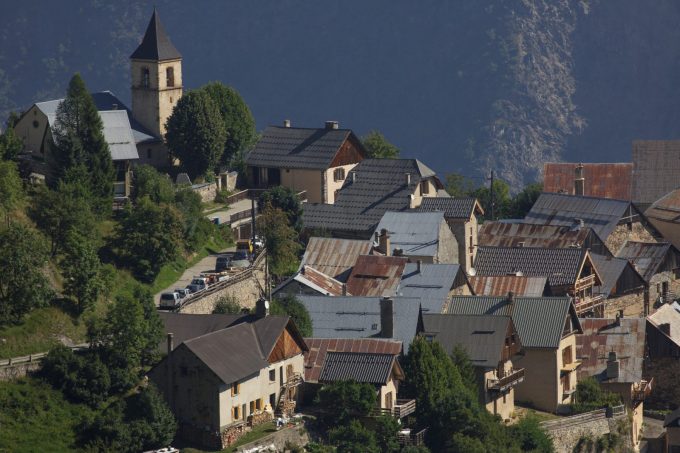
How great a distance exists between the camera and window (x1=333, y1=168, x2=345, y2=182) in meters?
117

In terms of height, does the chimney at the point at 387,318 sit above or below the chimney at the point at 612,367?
above

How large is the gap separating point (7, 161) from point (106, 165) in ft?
Result: 20.1

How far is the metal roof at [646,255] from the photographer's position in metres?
112

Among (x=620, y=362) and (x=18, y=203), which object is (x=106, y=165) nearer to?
(x=18, y=203)

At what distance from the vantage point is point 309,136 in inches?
4683

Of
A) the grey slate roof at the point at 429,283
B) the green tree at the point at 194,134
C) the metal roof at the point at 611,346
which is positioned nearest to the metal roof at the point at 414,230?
the grey slate roof at the point at 429,283

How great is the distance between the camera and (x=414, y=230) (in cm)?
10462

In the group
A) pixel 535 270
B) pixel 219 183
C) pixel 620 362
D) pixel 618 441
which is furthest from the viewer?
pixel 219 183

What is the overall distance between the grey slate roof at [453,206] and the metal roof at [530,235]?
3.26 metres

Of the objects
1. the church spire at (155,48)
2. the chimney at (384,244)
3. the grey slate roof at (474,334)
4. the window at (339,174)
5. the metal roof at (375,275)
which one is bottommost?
the grey slate roof at (474,334)

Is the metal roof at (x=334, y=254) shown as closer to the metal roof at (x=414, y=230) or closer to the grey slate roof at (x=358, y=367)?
the metal roof at (x=414, y=230)

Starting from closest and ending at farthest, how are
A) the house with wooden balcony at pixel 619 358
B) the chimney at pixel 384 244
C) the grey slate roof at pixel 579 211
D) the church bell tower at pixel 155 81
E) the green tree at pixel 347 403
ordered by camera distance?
the green tree at pixel 347 403 < the house with wooden balcony at pixel 619 358 < the chimney at pixel 384 244 < the grey slate roof at pixel 579 211 < the church bell tower at pixel 155 81

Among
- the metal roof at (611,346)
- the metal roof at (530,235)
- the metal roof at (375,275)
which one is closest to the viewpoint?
the metal roof at (611,346)

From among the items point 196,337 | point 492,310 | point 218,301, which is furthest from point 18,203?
point 492,310
